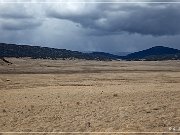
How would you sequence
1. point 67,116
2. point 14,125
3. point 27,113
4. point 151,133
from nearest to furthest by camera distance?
point 151,133 < point 14,125 < point 67,116 < point 27,113

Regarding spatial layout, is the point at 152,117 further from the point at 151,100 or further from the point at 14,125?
the point at 14,125

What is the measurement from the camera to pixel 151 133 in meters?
14.8

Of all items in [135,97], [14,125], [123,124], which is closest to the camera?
[123,124]

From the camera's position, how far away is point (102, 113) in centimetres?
1938

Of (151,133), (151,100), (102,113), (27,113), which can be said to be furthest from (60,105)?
(151,133)

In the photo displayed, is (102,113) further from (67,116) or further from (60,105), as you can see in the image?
(60,105)

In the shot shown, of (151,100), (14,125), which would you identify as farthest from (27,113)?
(151,100)

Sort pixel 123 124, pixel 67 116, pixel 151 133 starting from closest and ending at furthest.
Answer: pixel 151 133 < pixel 123 124 < pixel 67 116

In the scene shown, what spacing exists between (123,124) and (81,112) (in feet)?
12.9

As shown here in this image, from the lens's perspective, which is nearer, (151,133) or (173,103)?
(151,133)

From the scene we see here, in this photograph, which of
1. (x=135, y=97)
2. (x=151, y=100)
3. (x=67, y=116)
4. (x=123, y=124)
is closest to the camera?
(x=123, y=124)

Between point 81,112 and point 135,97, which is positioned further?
point 135,97

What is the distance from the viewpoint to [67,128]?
1658cm

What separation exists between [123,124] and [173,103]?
5.49 metres
